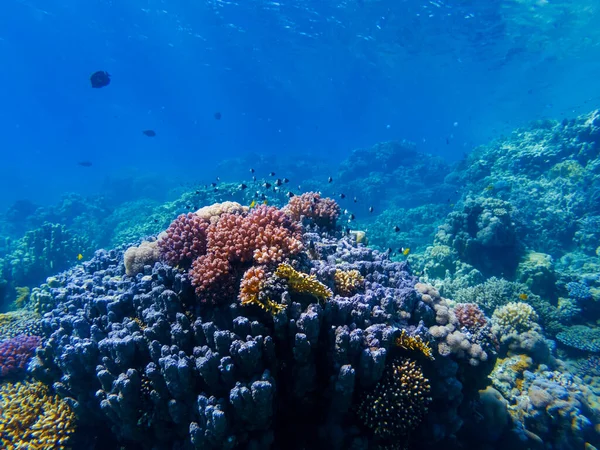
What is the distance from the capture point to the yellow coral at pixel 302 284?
163 inches

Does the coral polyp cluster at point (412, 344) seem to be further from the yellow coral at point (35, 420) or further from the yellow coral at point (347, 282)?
the yellow coral at point (35, 420)

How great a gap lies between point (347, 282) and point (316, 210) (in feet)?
10.2

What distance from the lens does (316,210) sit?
7.70 meters

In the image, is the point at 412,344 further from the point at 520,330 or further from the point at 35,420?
the point at 35,420

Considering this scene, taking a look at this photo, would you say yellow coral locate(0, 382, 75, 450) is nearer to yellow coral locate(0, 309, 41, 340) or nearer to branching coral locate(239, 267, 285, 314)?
yellow coral locate(0, 309, 41, 340)

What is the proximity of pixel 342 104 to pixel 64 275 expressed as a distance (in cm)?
10281

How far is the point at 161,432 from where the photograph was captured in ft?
12.8

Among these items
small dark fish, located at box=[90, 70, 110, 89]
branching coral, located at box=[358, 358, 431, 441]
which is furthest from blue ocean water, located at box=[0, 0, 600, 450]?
small dark fish, located at box=[90, 70, 110, 89]

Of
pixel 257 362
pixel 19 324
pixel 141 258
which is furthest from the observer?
pixel 19 324

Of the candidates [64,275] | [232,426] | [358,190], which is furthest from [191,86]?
[232,426]

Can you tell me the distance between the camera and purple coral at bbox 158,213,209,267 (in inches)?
203

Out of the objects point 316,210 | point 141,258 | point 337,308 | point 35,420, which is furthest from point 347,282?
point 35,420

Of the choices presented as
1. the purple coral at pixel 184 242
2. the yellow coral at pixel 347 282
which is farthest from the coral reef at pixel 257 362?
the purple coral at pixel 184 242

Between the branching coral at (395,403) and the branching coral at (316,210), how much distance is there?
4299 mm
